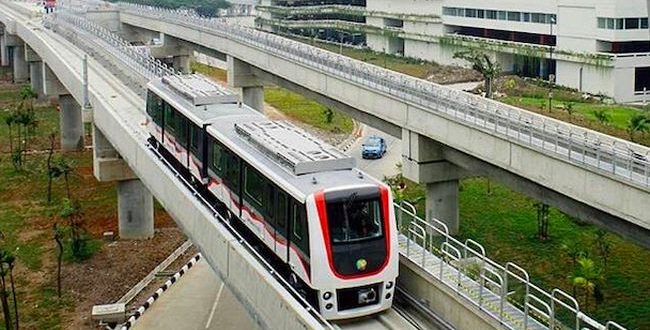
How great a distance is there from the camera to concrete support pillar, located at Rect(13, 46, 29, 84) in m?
82.1

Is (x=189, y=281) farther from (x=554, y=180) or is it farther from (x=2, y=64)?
(x=2, y=64)

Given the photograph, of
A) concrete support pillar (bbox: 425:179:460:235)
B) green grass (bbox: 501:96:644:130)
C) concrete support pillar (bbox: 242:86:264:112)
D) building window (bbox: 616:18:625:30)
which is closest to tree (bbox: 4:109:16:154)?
concrete support pillar (bbox: 242:86:264:112)

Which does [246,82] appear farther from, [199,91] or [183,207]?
[183,207]

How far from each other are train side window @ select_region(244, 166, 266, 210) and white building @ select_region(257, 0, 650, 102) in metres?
49.4

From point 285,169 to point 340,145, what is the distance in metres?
38.7

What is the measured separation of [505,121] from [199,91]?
9.77 metres

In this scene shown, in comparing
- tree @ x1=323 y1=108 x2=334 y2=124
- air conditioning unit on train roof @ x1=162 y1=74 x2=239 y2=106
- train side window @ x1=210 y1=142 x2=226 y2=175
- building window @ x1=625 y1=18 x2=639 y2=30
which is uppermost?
building window @ x1=625 y1=18 x2=639 y2=30

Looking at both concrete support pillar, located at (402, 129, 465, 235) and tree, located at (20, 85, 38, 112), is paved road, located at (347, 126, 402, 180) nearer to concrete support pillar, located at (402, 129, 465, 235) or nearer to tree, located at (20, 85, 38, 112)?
concrete support pillar, located at (402, 129, 465, 235)

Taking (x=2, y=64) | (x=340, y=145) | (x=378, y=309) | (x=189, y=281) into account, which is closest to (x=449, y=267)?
(x=378, y=309)

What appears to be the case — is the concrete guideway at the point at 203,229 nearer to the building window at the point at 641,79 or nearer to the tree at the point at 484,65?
the tree at the point at 484,65

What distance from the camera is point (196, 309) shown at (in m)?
26.7

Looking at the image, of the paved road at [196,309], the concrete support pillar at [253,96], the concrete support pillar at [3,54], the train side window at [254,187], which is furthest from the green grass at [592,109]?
the concrete support pillar at [3,54]

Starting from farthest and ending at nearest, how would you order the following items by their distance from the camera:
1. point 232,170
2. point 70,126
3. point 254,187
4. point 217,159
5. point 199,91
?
point 70,126 → point 199,91 → point 217,159 → point 232,170 → point 254,187

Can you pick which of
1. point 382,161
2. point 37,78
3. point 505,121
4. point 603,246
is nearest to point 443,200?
point 603,246
